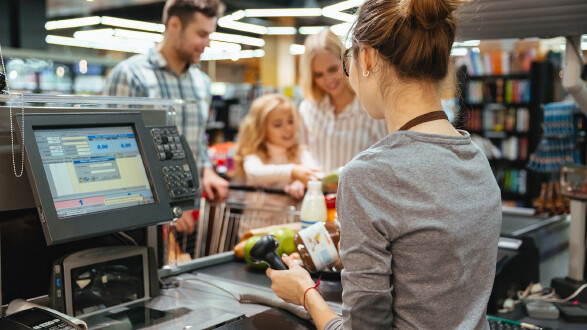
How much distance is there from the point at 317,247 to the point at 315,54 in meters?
1.62

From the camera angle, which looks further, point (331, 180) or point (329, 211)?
point (331, 180)

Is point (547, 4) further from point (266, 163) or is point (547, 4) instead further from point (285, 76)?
point (285, 76)

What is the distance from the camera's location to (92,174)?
136 cm

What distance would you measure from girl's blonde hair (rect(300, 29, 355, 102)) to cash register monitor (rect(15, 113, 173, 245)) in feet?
5.47

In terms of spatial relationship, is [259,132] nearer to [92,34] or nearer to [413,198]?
[413,198]

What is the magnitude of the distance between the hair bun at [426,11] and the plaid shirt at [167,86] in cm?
187

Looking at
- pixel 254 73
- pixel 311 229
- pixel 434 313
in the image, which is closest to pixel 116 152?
pixel 311 229

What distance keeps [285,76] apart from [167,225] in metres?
12.6

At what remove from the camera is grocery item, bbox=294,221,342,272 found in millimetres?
1619

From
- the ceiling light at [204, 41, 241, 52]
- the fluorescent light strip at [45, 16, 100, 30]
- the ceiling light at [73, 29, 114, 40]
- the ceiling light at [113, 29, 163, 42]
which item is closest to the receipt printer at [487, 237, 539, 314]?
the fluorescent light strip at [45, 16, 100, 30]

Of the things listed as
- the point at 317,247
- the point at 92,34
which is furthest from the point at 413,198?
the point at 92,34

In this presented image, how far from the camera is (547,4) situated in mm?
1689

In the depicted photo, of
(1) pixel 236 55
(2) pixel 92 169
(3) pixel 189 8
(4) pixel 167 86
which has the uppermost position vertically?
(1) pixel 236 55

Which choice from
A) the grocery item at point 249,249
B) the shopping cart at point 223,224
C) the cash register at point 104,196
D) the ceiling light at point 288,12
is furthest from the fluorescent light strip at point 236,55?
the cash register at point 104,196
